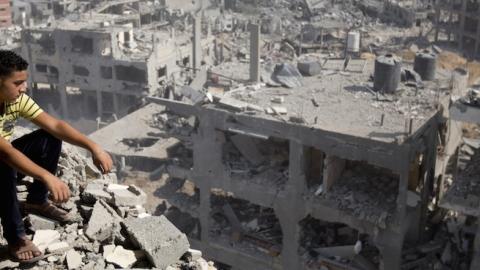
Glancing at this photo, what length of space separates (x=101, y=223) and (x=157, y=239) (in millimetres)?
731

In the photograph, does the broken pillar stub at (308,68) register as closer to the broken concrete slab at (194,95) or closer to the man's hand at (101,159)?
the broken concrete slab at (194,95)

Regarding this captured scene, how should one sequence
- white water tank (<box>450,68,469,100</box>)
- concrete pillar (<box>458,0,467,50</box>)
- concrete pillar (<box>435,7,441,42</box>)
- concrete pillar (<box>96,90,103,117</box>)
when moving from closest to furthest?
white water tank (<box>450,68,469,100</box>) → concrete pillar (<box>96,90,103,117</box>) → concrete pillar (<box>458,0,467,50</box>) → concrete pillar (<box>435,7,441,42</box>)

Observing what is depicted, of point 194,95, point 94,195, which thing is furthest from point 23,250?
point 194,95

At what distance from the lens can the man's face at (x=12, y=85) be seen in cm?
575

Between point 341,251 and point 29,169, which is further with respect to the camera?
point 341,251

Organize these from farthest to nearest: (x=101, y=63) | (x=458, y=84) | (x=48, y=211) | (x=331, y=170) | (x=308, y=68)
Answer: (x=101, y=63) < (x=308, y=68) < (x=458, y=84) < (x=331, y=170) < (x=48, y=211)

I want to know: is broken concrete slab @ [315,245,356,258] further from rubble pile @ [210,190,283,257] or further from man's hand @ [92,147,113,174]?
man's hand @ [92,147,113,174]

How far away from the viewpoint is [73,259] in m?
6.15

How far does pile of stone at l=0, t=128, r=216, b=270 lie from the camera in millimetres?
6199

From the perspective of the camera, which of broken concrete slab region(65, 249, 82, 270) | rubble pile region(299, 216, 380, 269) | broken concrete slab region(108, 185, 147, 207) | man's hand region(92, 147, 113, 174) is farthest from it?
rubble pile region(299, 216, 380, 269)

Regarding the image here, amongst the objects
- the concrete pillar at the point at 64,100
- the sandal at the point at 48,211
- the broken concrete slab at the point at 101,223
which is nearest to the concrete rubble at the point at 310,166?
the broken concrete slab at the point at 101,223

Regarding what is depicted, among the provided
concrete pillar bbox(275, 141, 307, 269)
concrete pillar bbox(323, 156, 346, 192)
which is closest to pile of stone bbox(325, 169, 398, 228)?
concrete pillar bbox(323, 156, 346, 192)

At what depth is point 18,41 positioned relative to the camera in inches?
1594

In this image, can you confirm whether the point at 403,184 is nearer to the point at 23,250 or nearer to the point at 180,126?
the point at 180,126
